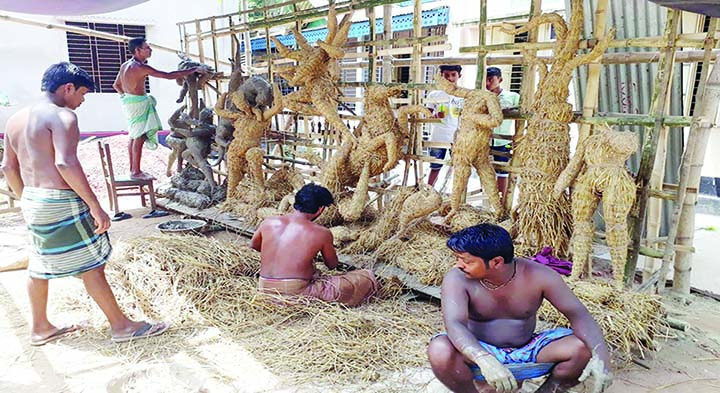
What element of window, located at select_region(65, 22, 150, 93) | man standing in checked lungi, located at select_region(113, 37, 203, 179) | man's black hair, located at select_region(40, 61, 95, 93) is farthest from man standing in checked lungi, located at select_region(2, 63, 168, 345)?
window, located at select_region(65, 22, 150, 93)

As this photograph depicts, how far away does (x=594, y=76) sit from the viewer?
10.7 feet

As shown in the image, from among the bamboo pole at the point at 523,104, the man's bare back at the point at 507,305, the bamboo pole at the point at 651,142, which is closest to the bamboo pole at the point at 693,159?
the bamboo pole at the point at 651,142

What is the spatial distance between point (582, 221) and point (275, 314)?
2.05 meters

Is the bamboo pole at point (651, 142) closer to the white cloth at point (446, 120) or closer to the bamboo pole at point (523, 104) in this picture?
the bamboo pole at point (523, 104)

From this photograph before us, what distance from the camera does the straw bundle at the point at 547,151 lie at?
3.27 m

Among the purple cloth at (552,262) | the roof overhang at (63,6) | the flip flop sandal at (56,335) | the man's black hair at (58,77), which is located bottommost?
the flip flop sandal at (56,335)

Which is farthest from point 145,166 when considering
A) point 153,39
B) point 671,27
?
point 671,27

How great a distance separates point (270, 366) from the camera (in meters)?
2.75

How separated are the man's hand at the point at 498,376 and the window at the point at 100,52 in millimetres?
9734

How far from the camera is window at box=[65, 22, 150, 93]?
32.4 feet

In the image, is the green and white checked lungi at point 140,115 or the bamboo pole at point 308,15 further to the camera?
the green and white checked lungi at point 140,115

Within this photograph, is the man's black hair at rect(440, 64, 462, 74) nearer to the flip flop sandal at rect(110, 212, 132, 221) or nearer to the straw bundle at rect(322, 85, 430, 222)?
the straw bundle at rect(322, 85, 430, 222)

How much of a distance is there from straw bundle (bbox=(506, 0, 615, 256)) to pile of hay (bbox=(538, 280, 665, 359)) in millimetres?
504

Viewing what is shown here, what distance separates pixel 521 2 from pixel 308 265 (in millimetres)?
6117
